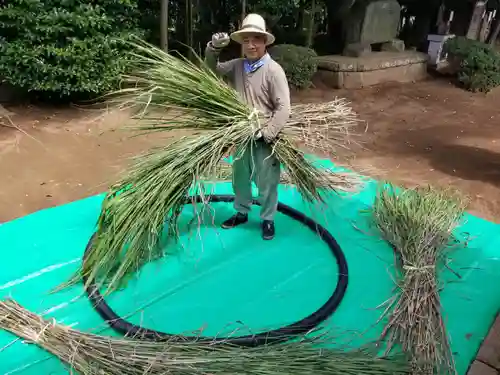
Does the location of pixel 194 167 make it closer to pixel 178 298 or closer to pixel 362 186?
pixel 178 298

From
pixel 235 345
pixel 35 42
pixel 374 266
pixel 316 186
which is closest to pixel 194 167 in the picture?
pixel 316 186

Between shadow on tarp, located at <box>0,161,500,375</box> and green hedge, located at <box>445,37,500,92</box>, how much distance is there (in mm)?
5116

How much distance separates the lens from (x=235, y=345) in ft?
6.49

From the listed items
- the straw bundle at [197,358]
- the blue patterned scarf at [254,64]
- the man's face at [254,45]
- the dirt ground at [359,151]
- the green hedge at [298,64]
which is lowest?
the dirt ground at [359,151]

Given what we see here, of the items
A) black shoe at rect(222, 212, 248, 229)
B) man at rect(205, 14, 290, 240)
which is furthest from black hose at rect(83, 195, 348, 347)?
black shoe at rect(222, 212, 248, 229)

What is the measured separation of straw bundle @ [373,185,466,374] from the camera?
197 cm

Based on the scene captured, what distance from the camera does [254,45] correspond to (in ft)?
8.52

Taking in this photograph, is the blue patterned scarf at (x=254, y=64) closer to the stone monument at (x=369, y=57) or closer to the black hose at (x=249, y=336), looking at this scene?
the black hose at (x=249, y=336)

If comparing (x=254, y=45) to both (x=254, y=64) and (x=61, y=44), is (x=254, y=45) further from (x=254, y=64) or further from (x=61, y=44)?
(x=61, y=44)

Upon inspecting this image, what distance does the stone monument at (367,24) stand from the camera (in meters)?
7.43

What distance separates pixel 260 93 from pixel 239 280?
1040mm

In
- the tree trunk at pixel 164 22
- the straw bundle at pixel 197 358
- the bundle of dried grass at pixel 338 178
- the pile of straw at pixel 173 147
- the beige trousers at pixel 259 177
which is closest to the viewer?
the straw bundle at pixel 197 358

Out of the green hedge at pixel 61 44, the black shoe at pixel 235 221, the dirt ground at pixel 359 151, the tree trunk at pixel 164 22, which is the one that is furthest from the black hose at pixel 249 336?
the tree trunk at pixel 164 22

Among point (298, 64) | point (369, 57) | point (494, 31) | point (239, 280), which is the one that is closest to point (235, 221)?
point (239, 280)
